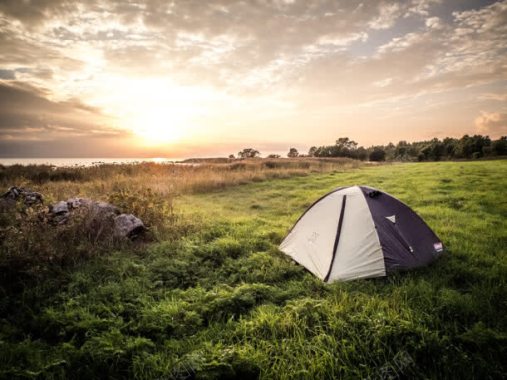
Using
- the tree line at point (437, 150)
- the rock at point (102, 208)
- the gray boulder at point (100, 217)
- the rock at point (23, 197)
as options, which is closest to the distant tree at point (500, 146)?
the tree line at point (437, 150)

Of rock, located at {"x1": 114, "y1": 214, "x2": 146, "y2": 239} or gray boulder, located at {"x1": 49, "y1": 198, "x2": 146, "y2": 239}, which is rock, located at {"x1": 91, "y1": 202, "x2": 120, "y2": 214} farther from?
rock, located at {"x1": 114, "y1": 214, "x2": 146, "y2": 239}

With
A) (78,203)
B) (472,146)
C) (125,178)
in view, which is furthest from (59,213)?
(472,146)

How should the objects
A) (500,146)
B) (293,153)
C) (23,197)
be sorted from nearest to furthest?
(23,197), (500,146), (293,153)

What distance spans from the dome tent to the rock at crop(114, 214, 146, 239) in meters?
4.30

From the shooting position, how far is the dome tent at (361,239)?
5.38m

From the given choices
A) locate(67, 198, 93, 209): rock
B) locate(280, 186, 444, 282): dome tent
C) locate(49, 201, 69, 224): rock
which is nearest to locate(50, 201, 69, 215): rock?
locate(49, 201, 69, 224): rock

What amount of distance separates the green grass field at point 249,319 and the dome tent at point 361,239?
289mm

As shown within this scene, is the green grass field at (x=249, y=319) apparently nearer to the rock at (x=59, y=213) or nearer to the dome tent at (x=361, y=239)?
the dome tent at (x=361, y=239)

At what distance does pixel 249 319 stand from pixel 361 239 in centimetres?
292

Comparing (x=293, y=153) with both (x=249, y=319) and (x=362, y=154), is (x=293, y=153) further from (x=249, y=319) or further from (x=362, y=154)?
(x=249, y=319)

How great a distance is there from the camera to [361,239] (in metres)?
5.59

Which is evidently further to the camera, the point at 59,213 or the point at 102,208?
the point at 102,208

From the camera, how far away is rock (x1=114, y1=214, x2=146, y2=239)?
284 inches

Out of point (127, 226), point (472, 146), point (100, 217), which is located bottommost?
point (127, 226)
